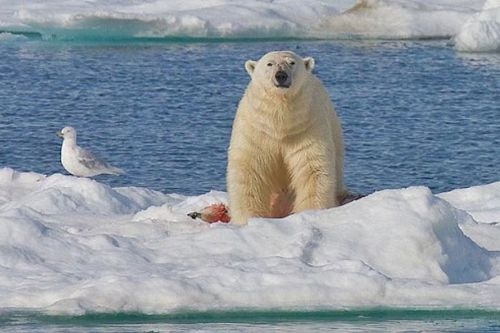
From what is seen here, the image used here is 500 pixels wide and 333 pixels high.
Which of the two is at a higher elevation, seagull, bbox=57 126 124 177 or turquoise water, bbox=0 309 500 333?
seagull, bbox=57 126 124 177

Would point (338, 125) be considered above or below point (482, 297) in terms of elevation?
above

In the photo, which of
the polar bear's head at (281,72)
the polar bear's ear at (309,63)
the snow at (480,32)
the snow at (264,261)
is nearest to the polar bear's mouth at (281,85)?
the polar bear's head at (281,72)

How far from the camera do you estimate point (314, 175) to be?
7.16 metres

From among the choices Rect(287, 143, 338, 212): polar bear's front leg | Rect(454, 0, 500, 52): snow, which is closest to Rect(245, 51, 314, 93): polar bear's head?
Rect(287, 143, 338, 212): polar bear's front leg

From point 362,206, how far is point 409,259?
0.44m

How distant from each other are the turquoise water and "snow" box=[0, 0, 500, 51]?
16.2 m

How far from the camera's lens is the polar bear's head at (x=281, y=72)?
699 centimetres

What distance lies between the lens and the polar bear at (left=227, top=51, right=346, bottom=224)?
7117 mm

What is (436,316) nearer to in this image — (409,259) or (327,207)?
(409,259)

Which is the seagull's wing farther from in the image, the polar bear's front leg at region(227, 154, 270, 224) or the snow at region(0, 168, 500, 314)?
the polar bear's front leg at region(227, 154, 270, 224)

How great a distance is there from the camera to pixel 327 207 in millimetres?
7219

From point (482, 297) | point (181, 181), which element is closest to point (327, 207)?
point (482, 297)

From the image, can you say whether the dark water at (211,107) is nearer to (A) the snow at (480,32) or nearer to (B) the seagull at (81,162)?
(A) the snow at (480,32)

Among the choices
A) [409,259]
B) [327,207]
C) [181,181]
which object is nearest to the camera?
[409,259]
